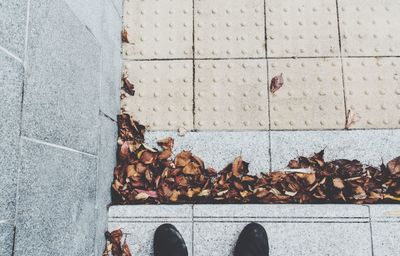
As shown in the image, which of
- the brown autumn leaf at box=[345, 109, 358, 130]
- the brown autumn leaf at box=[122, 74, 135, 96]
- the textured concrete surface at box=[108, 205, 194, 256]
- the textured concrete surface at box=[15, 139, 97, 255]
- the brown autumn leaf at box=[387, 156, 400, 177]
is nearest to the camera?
the textured concrete surface at box=[15, 139, 97, 255]

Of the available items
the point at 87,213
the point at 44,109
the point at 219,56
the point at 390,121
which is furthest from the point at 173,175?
the point at 390,121

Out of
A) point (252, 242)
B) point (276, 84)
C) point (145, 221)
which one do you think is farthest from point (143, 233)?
point (276, 84)

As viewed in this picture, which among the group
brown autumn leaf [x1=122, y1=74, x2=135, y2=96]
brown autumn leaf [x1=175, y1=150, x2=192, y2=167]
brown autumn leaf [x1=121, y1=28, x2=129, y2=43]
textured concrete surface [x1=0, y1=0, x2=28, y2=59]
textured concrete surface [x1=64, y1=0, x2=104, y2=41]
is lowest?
brown autumn leaf [x1=175, y1=150, x2=192, y2=167]

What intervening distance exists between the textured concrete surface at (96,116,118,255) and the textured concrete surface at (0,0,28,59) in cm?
106

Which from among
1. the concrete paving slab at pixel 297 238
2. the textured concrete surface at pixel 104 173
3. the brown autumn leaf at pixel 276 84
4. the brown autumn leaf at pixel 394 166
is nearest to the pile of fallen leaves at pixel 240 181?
the brown autumn leaf at pixel 394 166

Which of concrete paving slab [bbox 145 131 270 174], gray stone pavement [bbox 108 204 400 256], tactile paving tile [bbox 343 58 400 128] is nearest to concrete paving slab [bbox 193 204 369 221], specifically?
gray stone pavement [bbox 108 204 400 256]

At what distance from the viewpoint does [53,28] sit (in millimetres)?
1951

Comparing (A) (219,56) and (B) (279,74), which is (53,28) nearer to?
(A) (219,56)

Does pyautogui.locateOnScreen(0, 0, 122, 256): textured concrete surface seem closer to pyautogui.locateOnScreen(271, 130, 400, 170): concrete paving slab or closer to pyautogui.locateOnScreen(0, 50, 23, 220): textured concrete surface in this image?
pyautogui.locateOnScreen(0, 50, 23, 220): textured concrete surface

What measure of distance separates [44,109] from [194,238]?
154cm

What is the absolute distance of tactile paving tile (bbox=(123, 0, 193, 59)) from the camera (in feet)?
10.6

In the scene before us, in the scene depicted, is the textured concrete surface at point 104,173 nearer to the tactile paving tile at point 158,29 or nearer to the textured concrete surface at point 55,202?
the textured concrete surface at point 55,202

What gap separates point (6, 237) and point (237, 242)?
1.73 meters

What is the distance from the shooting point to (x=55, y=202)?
6.50 ft
